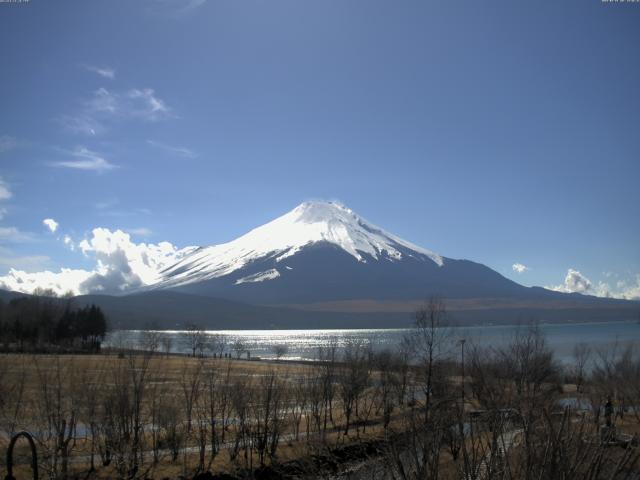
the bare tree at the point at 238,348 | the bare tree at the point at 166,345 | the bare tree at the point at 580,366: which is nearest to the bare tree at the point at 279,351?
the bare tree at the point at 238,348

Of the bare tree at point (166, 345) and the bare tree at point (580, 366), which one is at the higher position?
the bare tree at point (580, 366)

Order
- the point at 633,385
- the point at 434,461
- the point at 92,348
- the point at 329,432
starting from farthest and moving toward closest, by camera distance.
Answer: the point at 92,348
the point at 633,385
the point at 329,432
the point at 434,461

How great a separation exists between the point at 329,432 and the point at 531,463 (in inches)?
1066

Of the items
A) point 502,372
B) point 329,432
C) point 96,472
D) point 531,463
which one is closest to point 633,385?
point 502,372

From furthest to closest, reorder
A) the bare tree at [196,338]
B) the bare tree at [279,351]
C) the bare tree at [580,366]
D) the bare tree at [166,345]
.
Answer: the bare tree at [279,351] → the bare tree at [166,345] → the bare tree at [196,338] → the bare tree at [580,366]

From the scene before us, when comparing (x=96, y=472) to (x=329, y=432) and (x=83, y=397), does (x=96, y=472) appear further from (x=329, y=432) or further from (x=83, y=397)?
(x=329, y=432)

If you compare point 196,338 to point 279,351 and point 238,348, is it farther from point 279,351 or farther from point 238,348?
point 279,351

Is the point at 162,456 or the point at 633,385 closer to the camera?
the point at 162,456

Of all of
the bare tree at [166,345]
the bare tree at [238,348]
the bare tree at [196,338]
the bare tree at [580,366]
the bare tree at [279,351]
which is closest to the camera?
the bare tree at [580,366]

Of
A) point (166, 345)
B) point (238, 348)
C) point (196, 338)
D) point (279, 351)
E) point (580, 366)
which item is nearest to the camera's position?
point (580, 366)

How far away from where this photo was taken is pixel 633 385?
118 ft

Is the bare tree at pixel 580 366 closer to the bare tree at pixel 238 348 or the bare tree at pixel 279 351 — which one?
the bare tree at pixel 279 351

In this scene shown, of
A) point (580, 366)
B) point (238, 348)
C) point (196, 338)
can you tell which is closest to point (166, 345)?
point (196, 338)

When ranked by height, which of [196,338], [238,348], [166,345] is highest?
[196,338]
